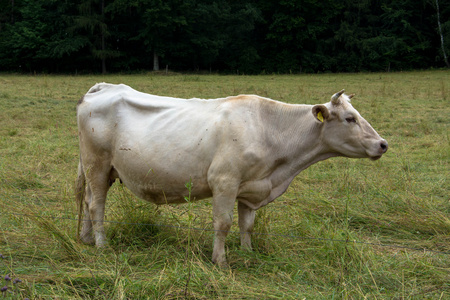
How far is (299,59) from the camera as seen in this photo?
41562 millimetres

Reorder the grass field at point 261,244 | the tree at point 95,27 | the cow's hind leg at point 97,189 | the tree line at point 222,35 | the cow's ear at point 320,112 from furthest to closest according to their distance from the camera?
the tree line at point 222,35 < the tree at point 95,27 < the cow's hind leg at point 97,189 < the cow's ear at point 320,112 < the grass field at point 261,244

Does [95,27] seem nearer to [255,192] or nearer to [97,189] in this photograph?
[97,189]

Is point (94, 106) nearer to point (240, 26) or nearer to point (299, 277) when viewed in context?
point (299, 277)

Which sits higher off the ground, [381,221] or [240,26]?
[240,26]

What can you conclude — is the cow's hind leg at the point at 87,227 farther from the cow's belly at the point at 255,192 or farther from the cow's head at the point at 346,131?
the cow's head at the point at 346,131

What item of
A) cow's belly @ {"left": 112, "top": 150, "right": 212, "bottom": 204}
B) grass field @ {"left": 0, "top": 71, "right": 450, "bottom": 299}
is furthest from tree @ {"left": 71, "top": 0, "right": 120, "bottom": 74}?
cow's belly @ {"left": 112, "top": 150, "right": 212, "bottom": 204}

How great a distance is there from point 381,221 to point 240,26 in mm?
37162

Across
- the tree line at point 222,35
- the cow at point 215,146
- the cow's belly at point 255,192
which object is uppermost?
the tree line at point 222,35

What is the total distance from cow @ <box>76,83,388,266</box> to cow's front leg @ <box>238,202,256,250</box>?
0.03 ft

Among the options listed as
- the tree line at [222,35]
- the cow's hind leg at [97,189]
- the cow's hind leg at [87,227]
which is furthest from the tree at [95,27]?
the cow's hind leg at [97,189]

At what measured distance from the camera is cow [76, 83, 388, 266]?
4055mm

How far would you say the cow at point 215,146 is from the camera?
13.3 ft

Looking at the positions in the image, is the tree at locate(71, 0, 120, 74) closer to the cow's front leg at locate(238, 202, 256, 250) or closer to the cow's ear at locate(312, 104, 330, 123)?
the cow's front leg at locate(238, 202, 256, 250)

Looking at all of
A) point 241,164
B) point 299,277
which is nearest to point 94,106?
point 241,164
